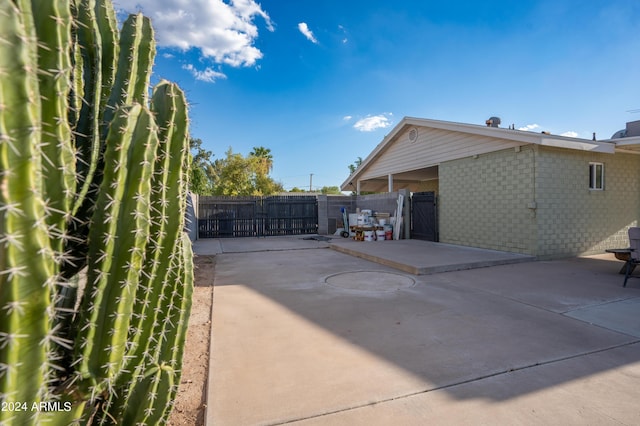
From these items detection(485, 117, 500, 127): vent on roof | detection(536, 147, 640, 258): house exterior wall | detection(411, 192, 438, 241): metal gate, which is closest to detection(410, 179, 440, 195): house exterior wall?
detection(411, 192, 438, 241): metal gate

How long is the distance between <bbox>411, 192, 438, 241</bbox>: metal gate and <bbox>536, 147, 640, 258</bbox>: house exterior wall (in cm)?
381

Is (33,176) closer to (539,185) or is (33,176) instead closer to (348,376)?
(348,376)

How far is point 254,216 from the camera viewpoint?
49.8 ft

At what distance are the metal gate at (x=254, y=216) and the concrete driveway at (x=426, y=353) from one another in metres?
9.44

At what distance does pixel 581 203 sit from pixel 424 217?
4.89m

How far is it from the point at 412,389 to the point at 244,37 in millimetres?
12351

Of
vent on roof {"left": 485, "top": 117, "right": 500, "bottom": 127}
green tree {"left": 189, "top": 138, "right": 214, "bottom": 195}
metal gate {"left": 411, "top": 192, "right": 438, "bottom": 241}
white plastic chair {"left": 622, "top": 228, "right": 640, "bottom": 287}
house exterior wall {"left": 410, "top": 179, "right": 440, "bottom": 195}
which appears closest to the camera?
white plastic chair {"left": 622, "top": 228, "right": 640, "bottom": 287}

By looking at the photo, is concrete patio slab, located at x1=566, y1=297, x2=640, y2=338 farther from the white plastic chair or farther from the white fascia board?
the white fascia board

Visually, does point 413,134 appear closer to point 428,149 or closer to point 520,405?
point 428,149

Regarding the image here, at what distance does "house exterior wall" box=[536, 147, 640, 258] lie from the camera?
829cm

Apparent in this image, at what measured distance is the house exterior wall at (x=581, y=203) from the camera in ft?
27.2

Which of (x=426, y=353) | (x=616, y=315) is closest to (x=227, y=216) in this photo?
(x=426, y=353)

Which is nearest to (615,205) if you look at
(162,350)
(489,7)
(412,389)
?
(489,7)

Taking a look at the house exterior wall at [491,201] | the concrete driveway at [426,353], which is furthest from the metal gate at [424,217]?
the concrete driveway at [426,353]
